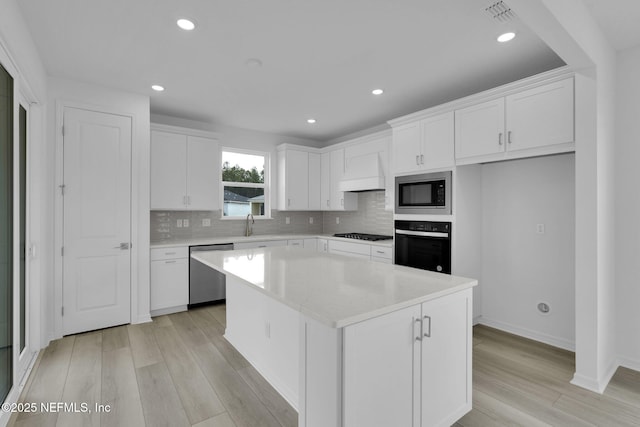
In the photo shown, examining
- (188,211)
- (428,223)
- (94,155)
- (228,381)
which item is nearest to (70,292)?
(94,155)

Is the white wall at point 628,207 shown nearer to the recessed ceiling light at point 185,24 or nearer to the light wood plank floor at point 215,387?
the light wood plank floor at point 215,387

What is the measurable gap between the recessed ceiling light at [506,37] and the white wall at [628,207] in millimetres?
1053

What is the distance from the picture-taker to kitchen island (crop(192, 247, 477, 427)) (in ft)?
4.12

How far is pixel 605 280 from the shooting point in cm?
235

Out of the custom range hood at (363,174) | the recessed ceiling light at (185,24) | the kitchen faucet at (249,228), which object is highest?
the recessed ceiling light at (185,24)

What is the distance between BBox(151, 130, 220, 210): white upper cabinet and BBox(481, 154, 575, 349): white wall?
3470 millimetres

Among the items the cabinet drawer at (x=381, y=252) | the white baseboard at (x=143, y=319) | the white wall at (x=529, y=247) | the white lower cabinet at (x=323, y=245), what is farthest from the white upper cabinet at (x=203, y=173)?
the white wall at (x=529, y=247)

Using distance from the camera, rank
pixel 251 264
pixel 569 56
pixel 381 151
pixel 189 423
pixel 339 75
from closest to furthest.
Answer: pixel 189 423
pixel 569 56
pixel 251 264
pixel 339 75
pixel 381 151

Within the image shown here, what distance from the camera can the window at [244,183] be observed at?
4.96m

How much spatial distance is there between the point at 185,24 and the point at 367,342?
236 cm

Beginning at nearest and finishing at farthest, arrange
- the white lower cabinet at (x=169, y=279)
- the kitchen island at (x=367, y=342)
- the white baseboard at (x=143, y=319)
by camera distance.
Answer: the kitchen island at (x=367, y=342)
the white baseboard at (x=143, y=319)
the white lower cabinet at (x=169, y=279)

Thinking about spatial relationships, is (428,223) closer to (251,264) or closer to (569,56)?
(569,56)

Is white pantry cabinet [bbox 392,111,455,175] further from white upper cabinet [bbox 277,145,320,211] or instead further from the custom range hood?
white upper cabinet [bbox 277,145,320,211]

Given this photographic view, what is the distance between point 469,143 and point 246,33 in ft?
7.33
